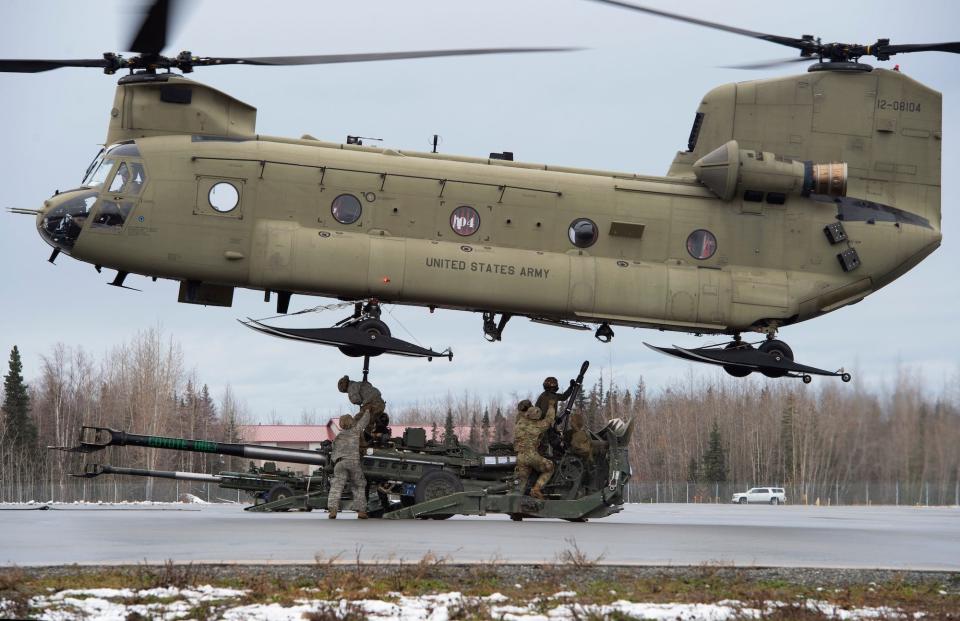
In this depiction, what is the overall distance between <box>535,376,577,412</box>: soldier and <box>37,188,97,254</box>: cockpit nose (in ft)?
24.0

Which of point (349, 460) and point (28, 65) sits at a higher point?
point (28, 65)

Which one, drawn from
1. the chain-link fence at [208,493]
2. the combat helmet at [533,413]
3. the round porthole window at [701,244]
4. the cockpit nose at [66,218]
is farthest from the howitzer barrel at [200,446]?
the chain-link fence at [208,493]

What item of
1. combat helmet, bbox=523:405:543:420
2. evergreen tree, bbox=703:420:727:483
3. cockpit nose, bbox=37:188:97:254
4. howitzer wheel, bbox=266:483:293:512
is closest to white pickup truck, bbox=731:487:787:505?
evergreen tree, bbox=703:420:727:483

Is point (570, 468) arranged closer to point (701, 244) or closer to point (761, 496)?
point (701, 244)

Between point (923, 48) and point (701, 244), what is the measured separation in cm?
449

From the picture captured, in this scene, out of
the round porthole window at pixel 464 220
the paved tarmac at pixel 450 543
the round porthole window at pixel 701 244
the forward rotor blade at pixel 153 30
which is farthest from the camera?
the round porthole window at pixel 701 244

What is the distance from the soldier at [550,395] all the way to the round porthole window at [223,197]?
5.47m

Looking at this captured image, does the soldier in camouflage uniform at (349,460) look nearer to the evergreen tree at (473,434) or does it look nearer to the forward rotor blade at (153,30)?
the forward rotor blade at (153,30)

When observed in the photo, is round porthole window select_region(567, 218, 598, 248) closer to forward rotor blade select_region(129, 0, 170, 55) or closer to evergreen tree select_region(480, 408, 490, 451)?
forward rotor blade select_region(129, 0, 170, 55)

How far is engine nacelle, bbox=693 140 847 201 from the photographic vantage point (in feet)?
59.7

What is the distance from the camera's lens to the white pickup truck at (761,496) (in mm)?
49969

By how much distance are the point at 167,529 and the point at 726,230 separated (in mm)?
10167

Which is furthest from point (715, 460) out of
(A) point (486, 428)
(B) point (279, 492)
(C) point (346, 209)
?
(C) point (346, 209)

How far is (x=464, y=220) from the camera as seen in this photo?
1764 cm
